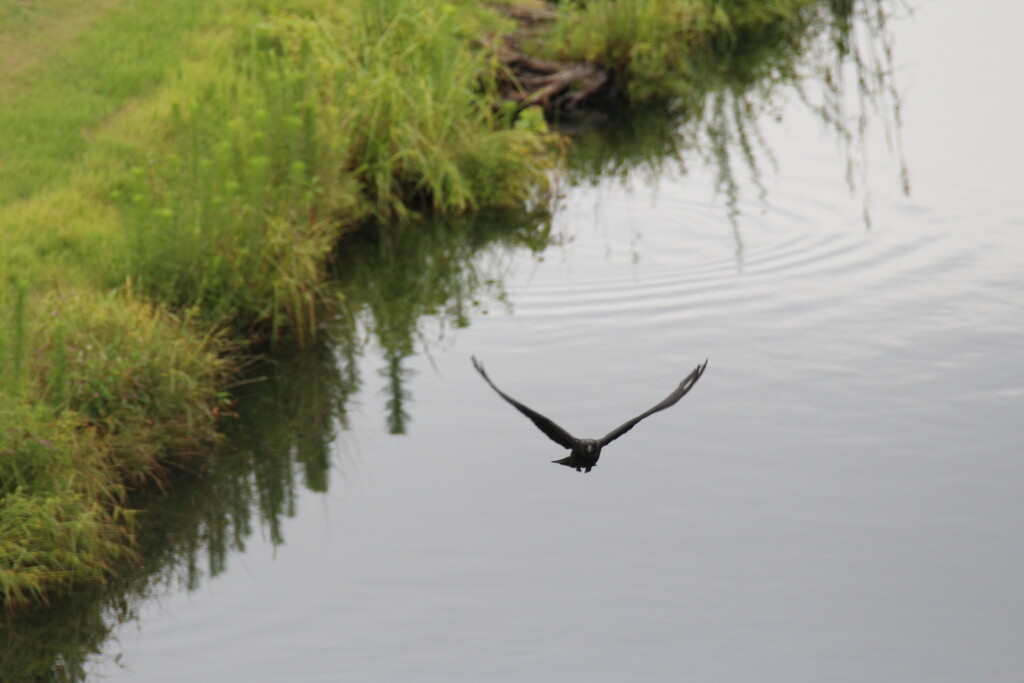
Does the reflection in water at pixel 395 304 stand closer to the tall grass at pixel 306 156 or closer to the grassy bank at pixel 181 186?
the grassy bank at pixel 181 186

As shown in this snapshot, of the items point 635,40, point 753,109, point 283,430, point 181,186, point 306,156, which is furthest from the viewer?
point 635,40

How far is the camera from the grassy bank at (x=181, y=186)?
550 centimetres

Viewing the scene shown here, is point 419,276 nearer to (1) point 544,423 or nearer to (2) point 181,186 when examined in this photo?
(2) point 181,186

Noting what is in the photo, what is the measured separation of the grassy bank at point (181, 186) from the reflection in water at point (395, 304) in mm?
159

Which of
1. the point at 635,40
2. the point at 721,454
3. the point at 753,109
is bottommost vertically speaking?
the point at 721,454

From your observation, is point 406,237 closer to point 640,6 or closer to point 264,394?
point 264,394

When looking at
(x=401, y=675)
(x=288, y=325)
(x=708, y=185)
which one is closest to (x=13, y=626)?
(x=401, y=675)

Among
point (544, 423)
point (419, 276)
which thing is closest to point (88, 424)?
point (544, 423)

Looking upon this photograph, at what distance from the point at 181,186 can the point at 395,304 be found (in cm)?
183

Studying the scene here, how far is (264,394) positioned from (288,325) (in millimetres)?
699

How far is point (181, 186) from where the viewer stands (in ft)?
23.4

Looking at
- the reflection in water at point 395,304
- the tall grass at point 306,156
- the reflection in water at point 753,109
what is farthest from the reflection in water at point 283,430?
the reflection in water at point 753,109

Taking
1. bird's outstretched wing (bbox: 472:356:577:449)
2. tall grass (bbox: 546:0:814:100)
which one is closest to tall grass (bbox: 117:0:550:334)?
tall grass (bbox: 546:0:814:100)

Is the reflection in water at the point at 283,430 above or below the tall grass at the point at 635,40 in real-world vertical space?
below
